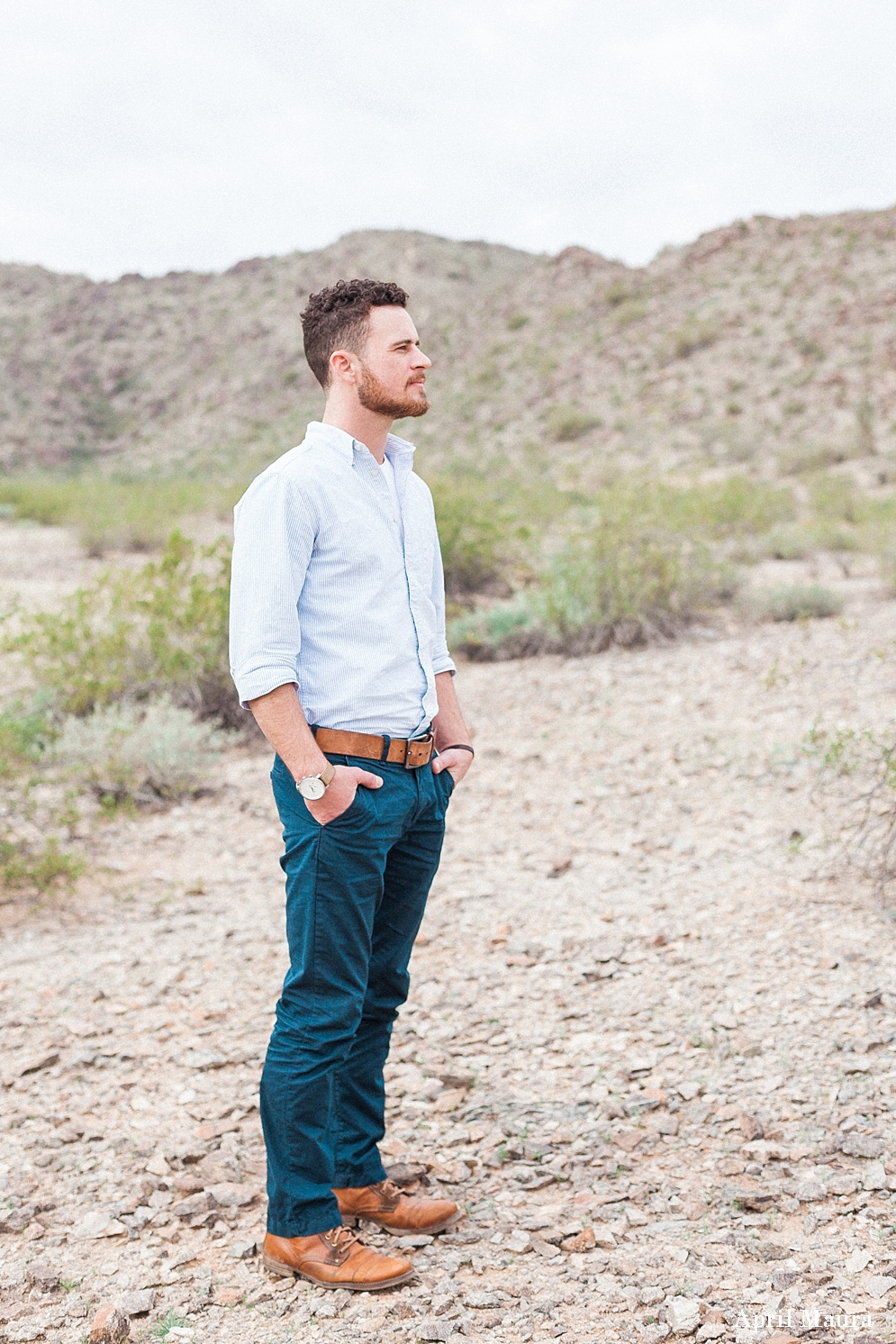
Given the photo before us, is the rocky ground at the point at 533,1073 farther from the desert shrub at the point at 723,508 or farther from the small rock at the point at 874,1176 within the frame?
the desert shrub at the point at 723,508

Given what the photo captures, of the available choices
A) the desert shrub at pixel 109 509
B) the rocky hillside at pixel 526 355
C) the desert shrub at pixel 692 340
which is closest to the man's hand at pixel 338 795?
the rocky hillside at pixel 526 355

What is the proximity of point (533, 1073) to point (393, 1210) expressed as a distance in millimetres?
800

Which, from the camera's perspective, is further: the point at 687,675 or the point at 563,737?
the point at 687,675

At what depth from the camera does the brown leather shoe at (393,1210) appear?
244 centimetres

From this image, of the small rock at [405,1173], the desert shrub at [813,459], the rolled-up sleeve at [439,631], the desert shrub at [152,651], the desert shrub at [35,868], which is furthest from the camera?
the desert shrub at [813,459]

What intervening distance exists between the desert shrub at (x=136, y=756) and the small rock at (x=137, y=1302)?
3625 mm

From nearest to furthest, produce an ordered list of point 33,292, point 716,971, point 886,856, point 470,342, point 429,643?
point 429,643
point 716,971
point 886,856
point 470,342
point 33,292

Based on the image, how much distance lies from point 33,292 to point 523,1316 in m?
61.4

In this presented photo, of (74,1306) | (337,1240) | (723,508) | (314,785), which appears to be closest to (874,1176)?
(337,1240)

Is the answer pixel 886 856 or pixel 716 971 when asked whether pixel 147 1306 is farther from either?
pixel 886 856

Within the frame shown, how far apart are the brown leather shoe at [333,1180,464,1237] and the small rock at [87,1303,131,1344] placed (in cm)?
50

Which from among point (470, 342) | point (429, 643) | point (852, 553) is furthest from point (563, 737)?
point (470, 342)

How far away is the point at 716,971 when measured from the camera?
3.55 meters

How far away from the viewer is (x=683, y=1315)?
207cm
